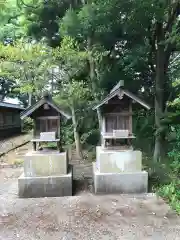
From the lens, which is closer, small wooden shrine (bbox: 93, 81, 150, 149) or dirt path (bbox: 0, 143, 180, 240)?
dirt path (bbox: 0, 143, 180, 240)

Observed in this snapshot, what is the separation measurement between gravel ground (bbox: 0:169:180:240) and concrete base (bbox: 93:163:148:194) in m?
0.23

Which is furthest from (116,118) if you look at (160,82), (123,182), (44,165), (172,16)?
(172,16)

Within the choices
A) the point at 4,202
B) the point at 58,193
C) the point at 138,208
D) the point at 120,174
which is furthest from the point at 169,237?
the point at 4,202

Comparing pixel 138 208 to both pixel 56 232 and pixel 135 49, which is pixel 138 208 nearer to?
pixel 56 232

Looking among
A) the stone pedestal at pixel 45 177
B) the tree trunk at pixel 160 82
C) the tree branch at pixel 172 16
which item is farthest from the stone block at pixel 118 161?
the tree branch at pixel 172 16

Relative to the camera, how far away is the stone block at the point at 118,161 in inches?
251

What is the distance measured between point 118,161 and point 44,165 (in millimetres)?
1906

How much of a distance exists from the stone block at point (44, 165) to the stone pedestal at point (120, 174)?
960mm

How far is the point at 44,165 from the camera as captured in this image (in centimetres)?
626

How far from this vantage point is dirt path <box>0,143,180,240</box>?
168 inches

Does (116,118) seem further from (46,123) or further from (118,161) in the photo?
(46,123)

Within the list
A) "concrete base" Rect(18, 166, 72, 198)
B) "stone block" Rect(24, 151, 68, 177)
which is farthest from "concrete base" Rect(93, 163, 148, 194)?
"stone block" Rect(24, 151, 68, 177)

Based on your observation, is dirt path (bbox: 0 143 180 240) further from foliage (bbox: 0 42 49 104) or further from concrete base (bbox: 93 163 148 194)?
foliage (bbox: 0 42 49 104)

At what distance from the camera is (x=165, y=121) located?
8.42 meters
